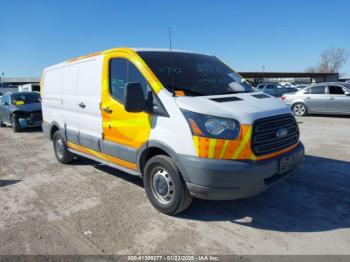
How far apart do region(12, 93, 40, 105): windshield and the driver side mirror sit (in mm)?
10008

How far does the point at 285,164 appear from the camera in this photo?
355cm

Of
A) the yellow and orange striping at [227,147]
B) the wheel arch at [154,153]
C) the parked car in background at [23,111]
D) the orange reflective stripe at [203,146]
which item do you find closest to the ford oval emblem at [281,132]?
the yellow and orange striping at [227,147]

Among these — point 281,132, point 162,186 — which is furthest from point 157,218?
point 281,132

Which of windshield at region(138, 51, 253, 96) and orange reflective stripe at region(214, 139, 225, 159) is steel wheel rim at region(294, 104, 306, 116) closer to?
windshield at region(138, 51, 253, 96)

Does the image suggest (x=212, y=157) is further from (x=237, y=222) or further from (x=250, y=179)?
(x=237, y=222)

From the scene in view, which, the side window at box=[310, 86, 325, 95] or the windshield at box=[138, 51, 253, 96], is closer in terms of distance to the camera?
the windshield at box=[138, 51, 253, 96]

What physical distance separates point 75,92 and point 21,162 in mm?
2637

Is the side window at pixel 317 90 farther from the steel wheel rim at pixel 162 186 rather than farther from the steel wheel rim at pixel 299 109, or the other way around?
the steel wheel rim at pixel 162 186

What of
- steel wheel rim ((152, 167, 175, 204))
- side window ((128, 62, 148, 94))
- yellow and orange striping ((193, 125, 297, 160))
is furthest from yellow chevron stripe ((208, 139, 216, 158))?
side window ((128, 62, 148, 94))

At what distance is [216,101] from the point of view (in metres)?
3.50

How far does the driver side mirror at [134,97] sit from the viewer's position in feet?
11.6

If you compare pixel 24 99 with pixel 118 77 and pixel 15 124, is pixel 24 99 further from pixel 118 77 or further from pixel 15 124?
pixel 118 77

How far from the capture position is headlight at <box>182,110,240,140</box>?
10.4 feet

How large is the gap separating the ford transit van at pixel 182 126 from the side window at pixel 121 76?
14 millimetres
